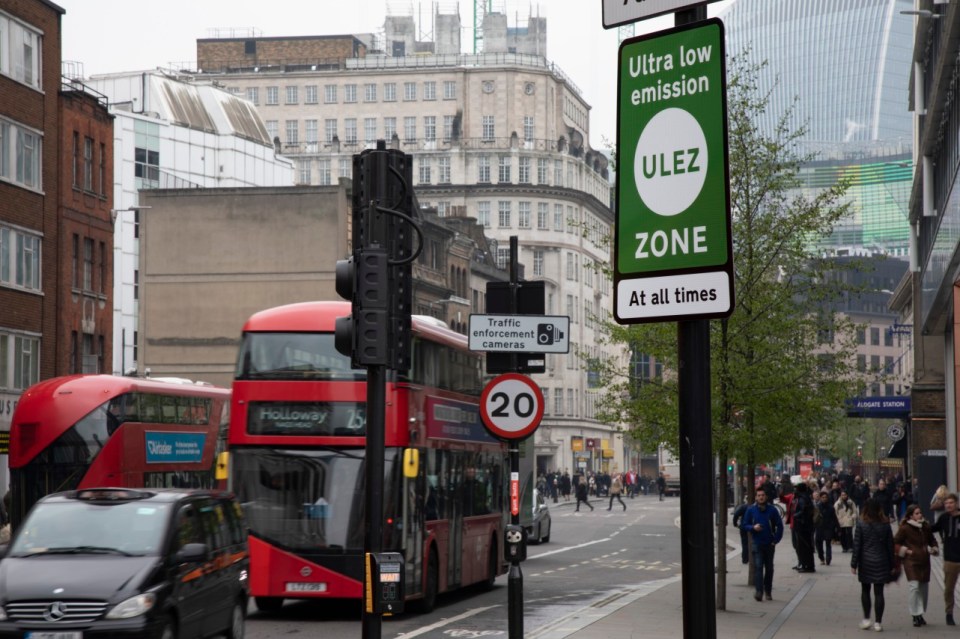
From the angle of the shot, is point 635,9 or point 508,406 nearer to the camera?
point 635,9

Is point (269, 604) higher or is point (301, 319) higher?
point (301, 319)

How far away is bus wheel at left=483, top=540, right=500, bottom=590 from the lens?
26609 mm

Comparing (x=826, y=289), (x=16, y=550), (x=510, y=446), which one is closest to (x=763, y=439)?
(x=826, y=289)

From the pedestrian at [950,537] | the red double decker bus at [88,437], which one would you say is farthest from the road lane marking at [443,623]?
the red double decker bus at [88,437]

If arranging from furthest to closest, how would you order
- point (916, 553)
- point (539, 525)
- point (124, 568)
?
point (539, 525) → point (916, 553) → point (124, 568)

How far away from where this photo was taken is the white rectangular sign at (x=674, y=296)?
15.7 ft

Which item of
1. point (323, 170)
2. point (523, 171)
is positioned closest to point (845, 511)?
point (523, 171)

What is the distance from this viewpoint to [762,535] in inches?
949

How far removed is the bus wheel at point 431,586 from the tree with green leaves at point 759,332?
3800mm

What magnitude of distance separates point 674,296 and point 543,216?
133428 mm


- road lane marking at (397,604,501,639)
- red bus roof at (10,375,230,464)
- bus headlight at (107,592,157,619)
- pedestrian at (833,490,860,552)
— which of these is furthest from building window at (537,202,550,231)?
bus headlight at (107,592,157,619)

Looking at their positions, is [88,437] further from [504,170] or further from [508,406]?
[504,170]

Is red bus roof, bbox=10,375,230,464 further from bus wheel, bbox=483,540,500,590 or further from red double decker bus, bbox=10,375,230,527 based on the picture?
bus wheel, bbox=483,540,500,590

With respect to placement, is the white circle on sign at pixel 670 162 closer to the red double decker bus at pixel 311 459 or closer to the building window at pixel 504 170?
the red double decker bus at pixel 311 459
